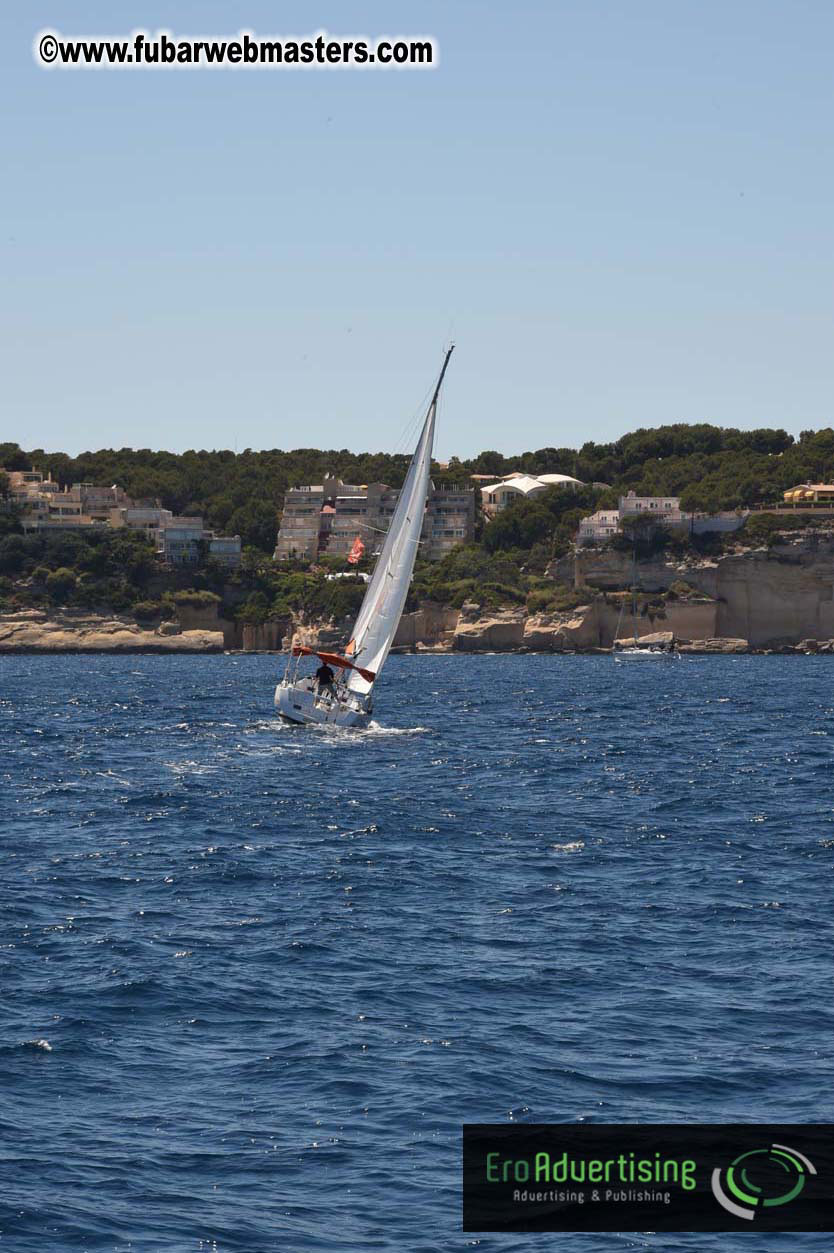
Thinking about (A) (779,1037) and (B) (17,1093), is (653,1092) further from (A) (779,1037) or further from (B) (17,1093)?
(B) (17,1093)

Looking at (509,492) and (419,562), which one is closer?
(419,562)

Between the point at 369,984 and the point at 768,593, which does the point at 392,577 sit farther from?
the point at 768,593

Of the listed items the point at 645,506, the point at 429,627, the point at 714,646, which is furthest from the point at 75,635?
the point at 714,646

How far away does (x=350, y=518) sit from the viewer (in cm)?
18812

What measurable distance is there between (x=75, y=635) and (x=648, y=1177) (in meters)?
150

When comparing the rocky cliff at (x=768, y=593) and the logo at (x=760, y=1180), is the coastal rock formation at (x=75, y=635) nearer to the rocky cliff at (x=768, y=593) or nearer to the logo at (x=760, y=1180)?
the rocky cliff at (x=768, y=593)

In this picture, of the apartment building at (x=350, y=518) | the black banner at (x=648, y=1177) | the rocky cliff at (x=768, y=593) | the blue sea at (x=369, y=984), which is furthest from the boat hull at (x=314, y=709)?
the apartment building at (x=350, y=518)

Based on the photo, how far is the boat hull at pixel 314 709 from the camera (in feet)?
200

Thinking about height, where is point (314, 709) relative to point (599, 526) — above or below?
below

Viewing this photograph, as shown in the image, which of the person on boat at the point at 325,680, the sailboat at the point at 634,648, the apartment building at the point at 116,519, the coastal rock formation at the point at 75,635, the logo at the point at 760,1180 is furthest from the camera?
the apartment building at the point at 116,519

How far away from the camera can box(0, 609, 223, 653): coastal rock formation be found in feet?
527

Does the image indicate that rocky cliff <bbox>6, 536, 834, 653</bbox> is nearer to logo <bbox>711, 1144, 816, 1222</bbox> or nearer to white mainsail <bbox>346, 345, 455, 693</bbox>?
white mainsail <bbox>346, 345, 455, 693</bbox>

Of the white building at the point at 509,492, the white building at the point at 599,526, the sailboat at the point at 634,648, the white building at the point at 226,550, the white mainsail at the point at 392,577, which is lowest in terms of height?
the sailboat at the point at 634,648

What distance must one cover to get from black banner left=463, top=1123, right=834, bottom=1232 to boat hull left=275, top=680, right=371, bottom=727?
→ 145 feet
